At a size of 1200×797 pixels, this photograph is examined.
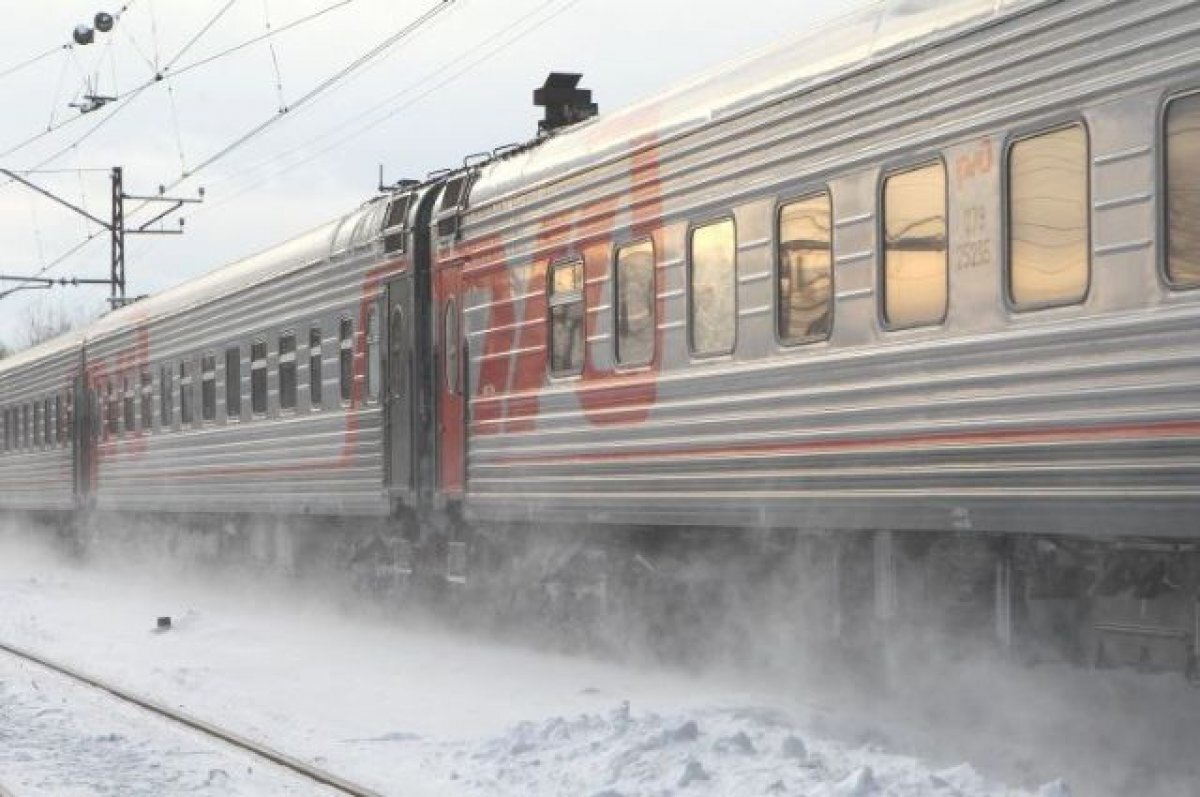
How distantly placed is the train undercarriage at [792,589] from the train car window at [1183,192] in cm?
108

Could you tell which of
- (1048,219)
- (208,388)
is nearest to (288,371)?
(208,388)

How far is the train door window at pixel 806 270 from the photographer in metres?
8.48

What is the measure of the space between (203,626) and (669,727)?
868 cm


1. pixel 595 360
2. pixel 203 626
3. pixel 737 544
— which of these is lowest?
pixel 203 626

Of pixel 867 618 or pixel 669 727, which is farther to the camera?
pixel 867 618

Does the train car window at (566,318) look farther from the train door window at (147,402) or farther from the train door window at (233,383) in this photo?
the train door window at (147,402)

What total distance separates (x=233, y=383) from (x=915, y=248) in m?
11.7

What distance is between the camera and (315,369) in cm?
1588

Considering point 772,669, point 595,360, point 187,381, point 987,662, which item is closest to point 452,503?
point 595,360

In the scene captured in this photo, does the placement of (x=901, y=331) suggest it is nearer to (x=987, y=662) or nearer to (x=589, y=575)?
(x=987, y=662)

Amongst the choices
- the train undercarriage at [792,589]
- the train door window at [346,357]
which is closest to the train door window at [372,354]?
the train door window at [346,357]

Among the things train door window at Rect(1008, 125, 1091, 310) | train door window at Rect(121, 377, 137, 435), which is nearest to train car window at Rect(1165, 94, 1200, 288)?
train door window at Rect(1008, 125, 1091, 310)

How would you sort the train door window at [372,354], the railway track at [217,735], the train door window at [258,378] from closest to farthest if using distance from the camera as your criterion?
the railway track at [217,735] < the train door window at [372,354] < the train door window at [258,378]

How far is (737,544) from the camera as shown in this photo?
10094mm
